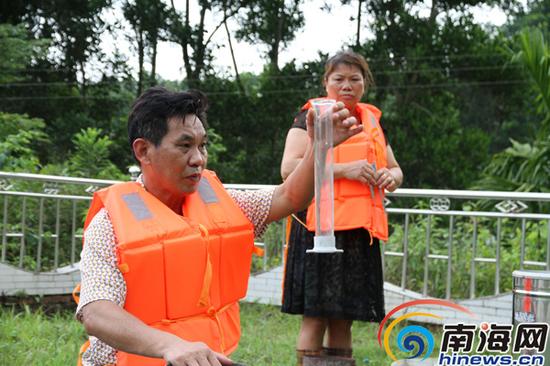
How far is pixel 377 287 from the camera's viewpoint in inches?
176

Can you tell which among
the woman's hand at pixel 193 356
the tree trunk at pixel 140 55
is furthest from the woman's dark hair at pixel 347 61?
the tree trunk at pixel 140 55

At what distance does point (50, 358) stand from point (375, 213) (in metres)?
2.17

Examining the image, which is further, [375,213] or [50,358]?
[50,358]

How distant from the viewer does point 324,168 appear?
261 centimetres

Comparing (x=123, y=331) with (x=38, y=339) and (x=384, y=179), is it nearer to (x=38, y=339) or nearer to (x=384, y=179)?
(x=384, y=179)

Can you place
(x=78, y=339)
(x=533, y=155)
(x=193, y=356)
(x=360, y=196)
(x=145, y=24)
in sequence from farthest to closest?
(x=145, y=24), (x=533, y=155), (x=78, y=339), (x=360, y=196), (x=193, y=356)

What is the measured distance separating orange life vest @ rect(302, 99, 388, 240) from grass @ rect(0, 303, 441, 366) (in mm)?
1197

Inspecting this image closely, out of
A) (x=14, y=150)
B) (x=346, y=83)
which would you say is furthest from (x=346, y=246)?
(x=14, y=150)

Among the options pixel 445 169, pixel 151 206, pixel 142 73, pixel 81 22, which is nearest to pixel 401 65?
pixel 445 169

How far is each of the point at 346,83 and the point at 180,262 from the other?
2.02m

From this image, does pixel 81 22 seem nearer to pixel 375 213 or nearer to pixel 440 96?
pixel 440 96

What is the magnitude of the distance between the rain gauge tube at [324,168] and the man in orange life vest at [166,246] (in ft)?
0.29

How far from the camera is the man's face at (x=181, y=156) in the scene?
2732 mm

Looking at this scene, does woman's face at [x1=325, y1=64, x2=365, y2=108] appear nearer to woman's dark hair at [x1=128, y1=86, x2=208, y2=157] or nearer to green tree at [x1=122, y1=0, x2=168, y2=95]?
woman's dark hair at [x1=128, y1=86, x2=208, y2=157]
